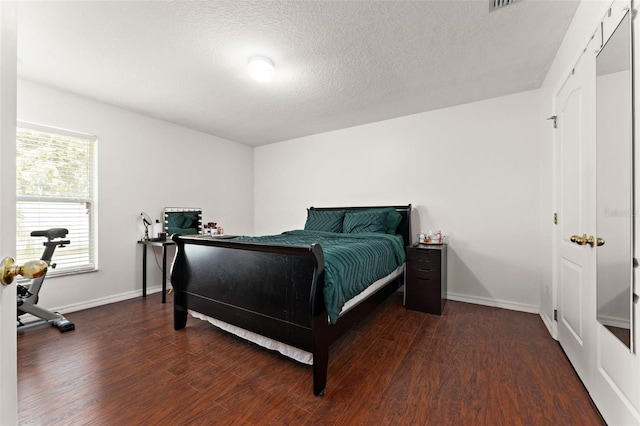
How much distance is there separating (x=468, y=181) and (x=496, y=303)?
58.8 inches

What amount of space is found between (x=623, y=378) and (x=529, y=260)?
6.51 ft

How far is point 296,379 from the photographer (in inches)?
70.9

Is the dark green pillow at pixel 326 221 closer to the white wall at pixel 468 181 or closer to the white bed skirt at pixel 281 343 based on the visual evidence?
the white wall at pixel 468 181

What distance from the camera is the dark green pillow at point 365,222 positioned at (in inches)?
139

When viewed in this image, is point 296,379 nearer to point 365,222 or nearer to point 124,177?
point 365,222

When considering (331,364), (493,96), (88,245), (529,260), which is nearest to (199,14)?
(331,364)

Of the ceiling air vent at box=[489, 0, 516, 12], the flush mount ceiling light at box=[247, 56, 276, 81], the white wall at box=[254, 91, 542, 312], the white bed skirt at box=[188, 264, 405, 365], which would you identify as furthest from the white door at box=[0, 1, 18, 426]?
the white wall at box=[254, 91, 542, 312]

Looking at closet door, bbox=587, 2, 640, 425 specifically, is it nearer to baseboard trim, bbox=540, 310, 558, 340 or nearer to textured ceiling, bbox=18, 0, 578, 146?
textured ceiling, bbox=18, 0, 578, 146

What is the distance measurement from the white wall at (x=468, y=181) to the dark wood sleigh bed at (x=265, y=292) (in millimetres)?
1493

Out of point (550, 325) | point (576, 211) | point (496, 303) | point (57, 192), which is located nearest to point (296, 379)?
point (576, 211)

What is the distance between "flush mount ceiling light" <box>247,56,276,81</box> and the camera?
238 cm

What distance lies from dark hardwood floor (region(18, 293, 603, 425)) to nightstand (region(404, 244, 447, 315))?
35 centimetres

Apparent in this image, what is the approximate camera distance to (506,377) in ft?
5.94

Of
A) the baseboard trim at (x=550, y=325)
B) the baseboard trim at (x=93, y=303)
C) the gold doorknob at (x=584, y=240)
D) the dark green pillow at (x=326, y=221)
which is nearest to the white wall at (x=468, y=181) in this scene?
the baseboard trim at (x=550, y=325)
